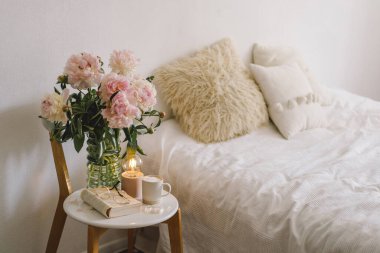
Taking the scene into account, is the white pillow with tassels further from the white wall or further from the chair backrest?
the chair backrest

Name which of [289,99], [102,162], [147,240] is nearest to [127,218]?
[102,162]

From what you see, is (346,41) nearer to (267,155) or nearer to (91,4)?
(267,155)

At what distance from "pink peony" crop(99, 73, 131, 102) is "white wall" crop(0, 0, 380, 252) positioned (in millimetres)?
379

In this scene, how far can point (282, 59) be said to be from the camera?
8.27ft

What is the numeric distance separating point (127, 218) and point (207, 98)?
80 centimetres

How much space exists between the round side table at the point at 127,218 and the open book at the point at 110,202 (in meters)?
0.02

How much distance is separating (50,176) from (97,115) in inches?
18.3

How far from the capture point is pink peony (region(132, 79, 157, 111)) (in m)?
1.50

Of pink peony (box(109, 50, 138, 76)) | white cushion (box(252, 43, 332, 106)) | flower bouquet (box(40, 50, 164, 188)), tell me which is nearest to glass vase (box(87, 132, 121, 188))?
flower bouquet (box(40, 50, 164, 188))

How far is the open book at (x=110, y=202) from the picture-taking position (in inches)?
56.1

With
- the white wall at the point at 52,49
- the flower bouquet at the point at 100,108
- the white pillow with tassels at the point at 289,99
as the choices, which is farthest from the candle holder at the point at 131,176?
the white pillow with tassels at the point at 289,99

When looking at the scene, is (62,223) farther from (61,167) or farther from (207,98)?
(207,98)

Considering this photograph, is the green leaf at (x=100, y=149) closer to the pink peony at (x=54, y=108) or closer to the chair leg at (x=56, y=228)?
the pink peony at (x=54, y=108)

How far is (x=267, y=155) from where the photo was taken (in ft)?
6.34
